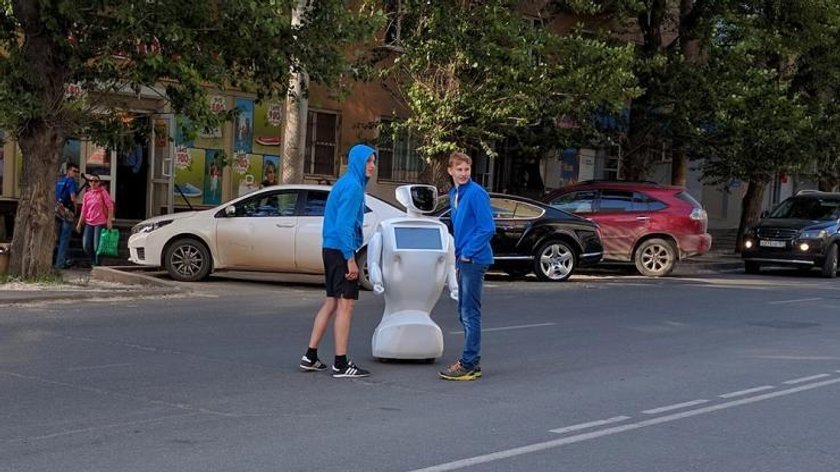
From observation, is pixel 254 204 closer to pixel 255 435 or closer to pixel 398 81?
pixel 398 81

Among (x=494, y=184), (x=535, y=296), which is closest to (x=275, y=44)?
(x=535, y=296)

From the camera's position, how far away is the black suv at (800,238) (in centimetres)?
2152

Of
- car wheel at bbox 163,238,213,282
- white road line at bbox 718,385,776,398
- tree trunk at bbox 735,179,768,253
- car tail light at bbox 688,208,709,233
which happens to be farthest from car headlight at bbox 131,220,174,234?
tree trunk at bbox 735,179,768,253

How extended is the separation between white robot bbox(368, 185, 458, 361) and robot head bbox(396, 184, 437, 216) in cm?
69

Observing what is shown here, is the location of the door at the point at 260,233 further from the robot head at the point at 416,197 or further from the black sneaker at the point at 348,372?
the black sneaker at the point at 348,372

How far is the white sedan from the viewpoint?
1497 centimetres

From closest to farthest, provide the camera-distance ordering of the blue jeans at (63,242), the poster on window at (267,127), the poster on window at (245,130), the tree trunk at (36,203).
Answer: the tree trunk at (36,203), the blue jeans at (63,242), the poster on window at (245,130), the poster on window at (267,127)

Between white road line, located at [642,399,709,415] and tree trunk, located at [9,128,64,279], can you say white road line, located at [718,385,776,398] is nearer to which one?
white road line, located at [642,399,709,415]

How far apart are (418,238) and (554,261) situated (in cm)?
946

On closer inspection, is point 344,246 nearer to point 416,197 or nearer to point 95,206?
point 416,197

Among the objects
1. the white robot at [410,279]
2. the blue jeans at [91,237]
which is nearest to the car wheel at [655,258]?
the blue jeans at [91,237]

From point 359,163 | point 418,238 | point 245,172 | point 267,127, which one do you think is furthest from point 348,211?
point 267,127

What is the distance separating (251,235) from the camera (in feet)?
49.4

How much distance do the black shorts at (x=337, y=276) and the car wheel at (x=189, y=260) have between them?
24.7 feet
